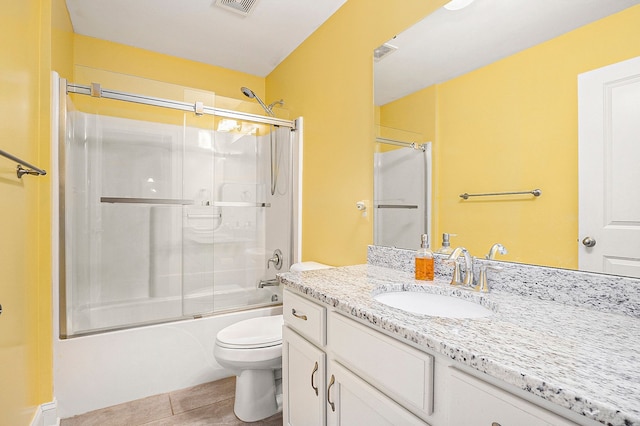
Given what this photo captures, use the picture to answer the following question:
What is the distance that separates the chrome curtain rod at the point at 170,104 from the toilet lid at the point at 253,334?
1.55m

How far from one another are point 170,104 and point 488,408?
242cm

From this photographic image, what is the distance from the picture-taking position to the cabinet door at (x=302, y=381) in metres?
1.17

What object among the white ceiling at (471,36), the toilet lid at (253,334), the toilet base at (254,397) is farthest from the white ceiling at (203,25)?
the toilet base at (254,397)

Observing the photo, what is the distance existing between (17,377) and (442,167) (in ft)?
6.76

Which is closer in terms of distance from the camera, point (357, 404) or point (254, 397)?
point (357, 404)

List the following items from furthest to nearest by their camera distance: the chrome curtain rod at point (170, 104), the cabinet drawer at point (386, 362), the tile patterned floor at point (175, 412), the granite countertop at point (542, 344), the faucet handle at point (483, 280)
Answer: the chrome curtain rod at point (170, 104), the tile patterned floor at point (175, 412), the faucet handle at point (483, 280), the cabinet drawer at point (386, 362), the granite countertop at point (542, 344)

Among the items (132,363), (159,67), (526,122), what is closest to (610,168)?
(526,122)

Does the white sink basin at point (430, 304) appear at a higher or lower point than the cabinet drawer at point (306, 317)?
higher

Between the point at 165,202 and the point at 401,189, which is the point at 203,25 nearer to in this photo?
the point at 165,202

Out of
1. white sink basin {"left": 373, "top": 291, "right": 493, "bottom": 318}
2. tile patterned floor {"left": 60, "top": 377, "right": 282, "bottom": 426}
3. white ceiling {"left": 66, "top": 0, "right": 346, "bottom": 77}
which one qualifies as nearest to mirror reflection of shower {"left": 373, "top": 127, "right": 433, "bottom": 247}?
white sink basin {"left": 373, "top": 291, "right": 493, "bottom": 318}

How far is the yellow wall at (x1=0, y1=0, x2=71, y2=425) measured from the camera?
1203 millimetres

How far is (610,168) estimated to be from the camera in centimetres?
92

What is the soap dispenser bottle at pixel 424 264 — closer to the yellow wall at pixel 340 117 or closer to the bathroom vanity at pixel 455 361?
the bathroom vanity at pixel 455 361

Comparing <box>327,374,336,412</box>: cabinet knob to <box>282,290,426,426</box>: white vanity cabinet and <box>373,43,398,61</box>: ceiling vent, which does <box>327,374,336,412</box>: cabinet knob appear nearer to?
<box>282,290,426,426</box>: white vanity cabinet
